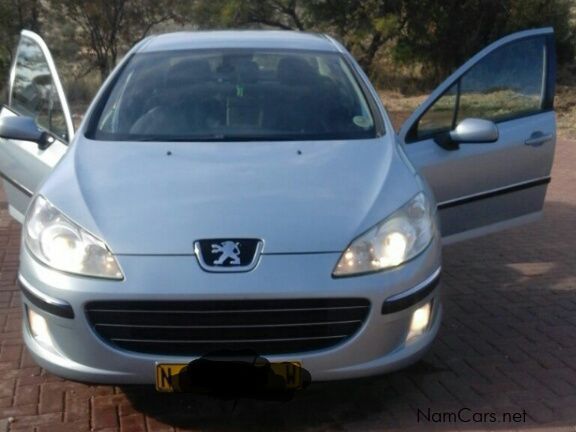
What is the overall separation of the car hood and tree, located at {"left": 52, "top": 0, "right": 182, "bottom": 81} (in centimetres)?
1636

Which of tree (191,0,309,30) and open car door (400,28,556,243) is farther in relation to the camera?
tree (191,0,309,30)

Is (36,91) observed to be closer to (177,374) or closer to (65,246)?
(65,246)

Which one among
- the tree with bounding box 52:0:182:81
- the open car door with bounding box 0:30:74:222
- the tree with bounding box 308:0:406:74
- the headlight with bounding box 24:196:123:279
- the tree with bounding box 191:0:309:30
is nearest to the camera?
the headlight with bounding box 24:196:123:279

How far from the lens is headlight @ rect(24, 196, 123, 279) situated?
367 centimetres

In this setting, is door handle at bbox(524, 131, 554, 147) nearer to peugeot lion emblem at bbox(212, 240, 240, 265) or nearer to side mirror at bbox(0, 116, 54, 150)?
peugeot lion emblem at bbox(212, 240, 240, 265)

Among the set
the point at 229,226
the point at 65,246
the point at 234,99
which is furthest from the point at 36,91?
the point at 229,226

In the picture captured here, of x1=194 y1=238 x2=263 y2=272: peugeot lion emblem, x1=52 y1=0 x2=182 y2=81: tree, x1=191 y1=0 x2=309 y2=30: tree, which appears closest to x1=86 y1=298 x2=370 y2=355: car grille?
x1=194 y1=238 x2=263 y2=272: peugeot lion emblem

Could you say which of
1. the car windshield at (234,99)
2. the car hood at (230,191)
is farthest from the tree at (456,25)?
the car hood at (230,191)

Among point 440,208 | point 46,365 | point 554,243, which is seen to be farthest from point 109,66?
point 46,365

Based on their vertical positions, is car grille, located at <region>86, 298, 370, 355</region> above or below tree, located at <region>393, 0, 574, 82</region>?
above

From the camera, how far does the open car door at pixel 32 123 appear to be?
5145 mm

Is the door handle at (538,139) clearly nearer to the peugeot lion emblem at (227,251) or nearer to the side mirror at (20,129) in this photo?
the peugeot lion emblem at (227,251)

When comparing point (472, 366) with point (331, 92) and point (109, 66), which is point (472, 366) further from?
point (109, 66)

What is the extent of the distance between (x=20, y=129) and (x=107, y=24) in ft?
53.1
